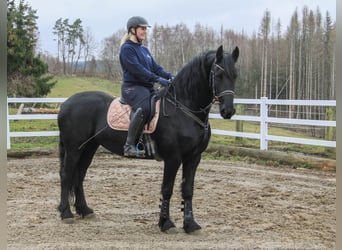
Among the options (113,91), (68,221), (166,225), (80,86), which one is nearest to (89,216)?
(68,221)

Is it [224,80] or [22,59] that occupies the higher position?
[22,59]

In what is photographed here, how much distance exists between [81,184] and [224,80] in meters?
2.34

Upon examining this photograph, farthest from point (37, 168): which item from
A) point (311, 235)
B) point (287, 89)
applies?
point (287, 89)

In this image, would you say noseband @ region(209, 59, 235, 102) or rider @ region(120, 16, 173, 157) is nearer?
noseband @ region(209, 59, 235, 102)

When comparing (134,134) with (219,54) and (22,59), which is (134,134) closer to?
(219,54)

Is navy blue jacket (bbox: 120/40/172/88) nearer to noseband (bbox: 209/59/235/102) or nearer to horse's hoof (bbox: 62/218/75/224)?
noseband (bbox: 209/59/235/102)

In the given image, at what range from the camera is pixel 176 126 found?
428 centimetres

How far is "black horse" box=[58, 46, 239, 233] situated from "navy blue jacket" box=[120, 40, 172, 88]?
1.04ft

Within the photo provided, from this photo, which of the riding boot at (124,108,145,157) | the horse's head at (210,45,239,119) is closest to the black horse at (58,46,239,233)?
the horse's head at (210,45,239,119)

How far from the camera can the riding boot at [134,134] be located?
4.28m

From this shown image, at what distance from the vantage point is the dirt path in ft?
13.2

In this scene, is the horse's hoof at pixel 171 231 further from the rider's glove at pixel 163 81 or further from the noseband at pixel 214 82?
the rider's glove at pixel 163 81

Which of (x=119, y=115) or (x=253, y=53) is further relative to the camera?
(x=253, y=53)

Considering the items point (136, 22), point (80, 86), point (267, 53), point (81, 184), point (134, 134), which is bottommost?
point (81, 184)
